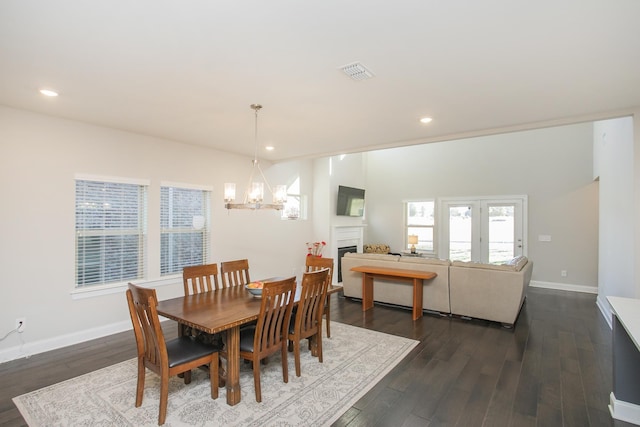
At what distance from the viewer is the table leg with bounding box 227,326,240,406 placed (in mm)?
2543

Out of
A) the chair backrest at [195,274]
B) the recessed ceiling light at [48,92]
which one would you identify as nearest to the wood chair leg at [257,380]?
the chair backrest at [195,274]

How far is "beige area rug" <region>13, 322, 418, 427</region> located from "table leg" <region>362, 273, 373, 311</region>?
1.87 meters

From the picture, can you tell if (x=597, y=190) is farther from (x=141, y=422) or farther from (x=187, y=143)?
(x=141, y=422)

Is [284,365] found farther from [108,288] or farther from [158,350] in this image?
[108,288]

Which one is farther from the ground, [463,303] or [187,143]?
[187,143]

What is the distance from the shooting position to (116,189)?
167 inches

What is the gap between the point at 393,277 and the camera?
17.3ft

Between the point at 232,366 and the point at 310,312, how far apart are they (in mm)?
871

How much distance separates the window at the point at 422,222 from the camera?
8.38m

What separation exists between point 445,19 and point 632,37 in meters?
1.26

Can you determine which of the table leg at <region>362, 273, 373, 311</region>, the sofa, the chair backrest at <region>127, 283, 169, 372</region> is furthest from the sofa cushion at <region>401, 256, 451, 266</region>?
the chair backrest at <region>127, 283, 169, 372</region>

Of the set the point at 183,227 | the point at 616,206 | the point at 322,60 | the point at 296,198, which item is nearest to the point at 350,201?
the point at 296,198

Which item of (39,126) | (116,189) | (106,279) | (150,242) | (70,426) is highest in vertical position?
(39,126)

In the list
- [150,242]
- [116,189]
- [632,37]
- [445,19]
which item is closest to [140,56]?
[445,19]
